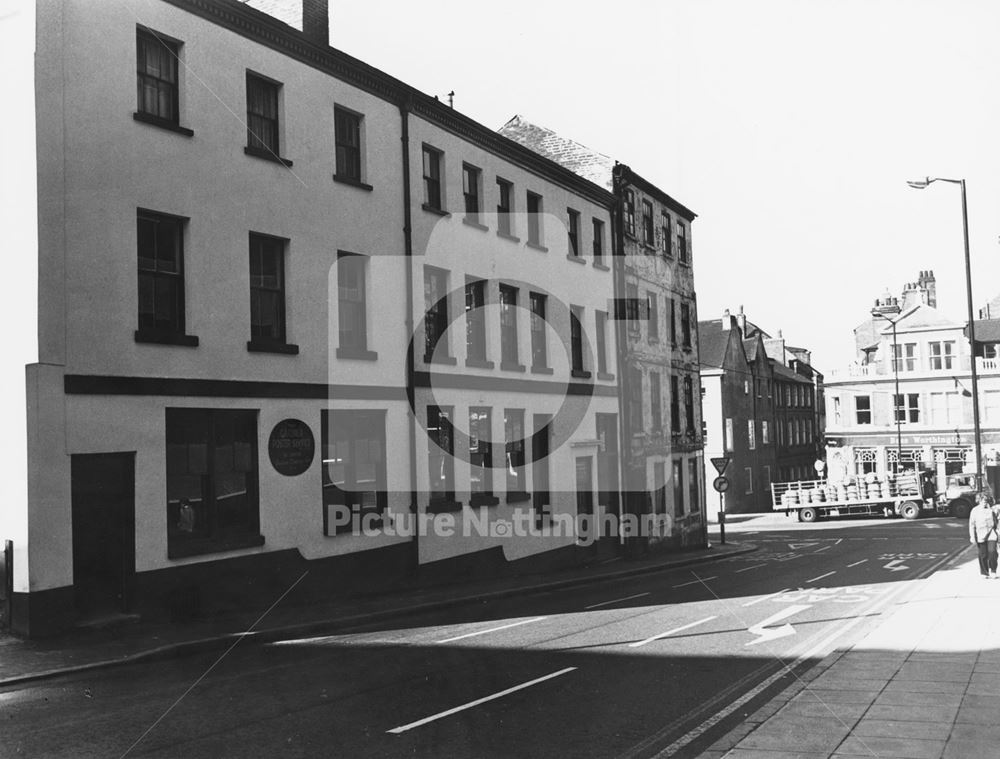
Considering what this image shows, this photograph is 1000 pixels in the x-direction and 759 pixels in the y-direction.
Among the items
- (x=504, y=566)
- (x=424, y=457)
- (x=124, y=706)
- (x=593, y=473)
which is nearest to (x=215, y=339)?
(x=424, y=457)

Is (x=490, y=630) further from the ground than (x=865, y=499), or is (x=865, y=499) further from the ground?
(x=490, y=630)

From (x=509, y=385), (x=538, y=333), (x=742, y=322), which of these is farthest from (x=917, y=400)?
(x=509, y=385)

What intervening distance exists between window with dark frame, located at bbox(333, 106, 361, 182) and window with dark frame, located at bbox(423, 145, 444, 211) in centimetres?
271

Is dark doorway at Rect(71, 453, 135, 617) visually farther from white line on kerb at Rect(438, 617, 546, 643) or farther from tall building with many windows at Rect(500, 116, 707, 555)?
tall building with many windows at Rect(500, 116, 707, 555)

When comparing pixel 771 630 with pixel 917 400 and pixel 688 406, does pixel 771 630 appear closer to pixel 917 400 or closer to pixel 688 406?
pixel 688 406

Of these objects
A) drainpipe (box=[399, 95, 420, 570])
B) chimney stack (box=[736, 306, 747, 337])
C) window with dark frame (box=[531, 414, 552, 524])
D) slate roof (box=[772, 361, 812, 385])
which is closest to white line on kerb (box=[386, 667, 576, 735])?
drainpipe (box=[399, 95, 420, 570])

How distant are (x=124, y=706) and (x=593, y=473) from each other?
22130 mm

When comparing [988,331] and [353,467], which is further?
[988,331]

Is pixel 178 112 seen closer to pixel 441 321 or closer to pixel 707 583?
pixel 441 321

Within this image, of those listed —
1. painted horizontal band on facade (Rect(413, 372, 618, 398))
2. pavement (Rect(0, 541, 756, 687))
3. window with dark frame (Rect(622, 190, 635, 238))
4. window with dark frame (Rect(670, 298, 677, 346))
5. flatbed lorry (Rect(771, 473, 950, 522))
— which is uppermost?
window with dark frame (Rect(622, 190, 635, 238))

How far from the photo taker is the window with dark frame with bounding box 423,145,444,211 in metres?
24.0

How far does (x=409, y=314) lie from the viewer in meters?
22.5

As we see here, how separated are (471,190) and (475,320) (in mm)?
3734

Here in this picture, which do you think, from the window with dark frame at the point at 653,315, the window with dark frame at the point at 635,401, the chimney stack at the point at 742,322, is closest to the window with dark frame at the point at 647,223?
the window with dark frame at the point at 653,315
